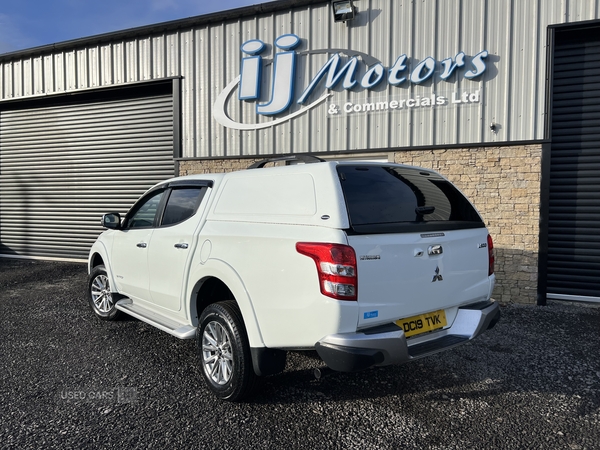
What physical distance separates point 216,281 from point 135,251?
4.72ft

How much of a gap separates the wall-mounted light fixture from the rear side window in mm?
4976

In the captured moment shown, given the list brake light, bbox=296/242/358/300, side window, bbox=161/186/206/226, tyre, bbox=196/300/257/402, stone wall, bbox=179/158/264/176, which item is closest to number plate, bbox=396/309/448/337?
brake light, bbox=296/242/358/300

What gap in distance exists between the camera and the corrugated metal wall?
672cm

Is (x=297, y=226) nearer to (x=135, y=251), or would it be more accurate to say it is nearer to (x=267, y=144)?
(x=135, y=251)

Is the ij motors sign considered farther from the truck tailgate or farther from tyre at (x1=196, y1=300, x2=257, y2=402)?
tyre at (x1=196, y1=300, x2=257, y2=402)

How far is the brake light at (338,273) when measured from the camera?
2662 millimetres

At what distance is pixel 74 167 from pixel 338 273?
997cm

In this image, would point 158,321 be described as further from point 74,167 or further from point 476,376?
point 74,167

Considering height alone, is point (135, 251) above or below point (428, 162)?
below

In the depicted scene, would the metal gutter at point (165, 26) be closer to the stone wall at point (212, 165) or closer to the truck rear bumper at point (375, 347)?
the stone wall at point (212, 165)

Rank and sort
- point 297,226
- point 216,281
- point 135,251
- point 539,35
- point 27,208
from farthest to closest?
point 27,208
point 539,35
point 135,251
point 216,281
point 297,226

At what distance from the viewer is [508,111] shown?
22.3 feet

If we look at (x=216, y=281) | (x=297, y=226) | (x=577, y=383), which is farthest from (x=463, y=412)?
(x=216, y=281)

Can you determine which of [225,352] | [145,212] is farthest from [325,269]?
[145,212]
